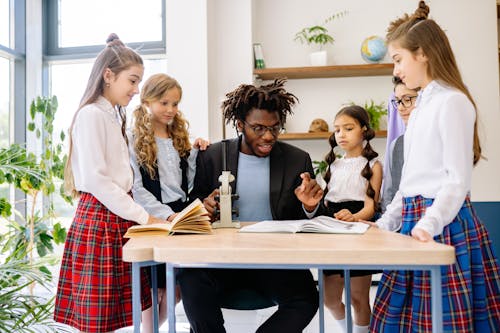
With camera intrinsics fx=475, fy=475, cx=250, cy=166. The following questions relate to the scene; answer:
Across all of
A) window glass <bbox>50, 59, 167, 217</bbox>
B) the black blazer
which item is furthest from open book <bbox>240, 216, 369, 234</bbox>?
window glass <bbox>50, 59, 167, 217</bbox>

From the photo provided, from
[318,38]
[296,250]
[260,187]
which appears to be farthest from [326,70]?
[296,250]

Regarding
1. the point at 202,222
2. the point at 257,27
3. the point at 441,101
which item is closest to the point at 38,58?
the point at 257,27

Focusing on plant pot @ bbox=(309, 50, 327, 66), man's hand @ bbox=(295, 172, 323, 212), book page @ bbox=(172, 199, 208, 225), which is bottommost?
book page @ bbox=(172, 199, 208, 225)

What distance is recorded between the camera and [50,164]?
11.6 ft

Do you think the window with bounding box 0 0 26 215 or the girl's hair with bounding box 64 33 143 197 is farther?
the window with bounding box 0 0 26 215

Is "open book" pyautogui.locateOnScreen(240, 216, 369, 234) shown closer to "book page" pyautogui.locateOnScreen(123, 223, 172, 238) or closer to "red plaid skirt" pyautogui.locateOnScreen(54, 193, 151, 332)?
"book page" pyautogui.locateOnScreen(123, 223, 172, 238)

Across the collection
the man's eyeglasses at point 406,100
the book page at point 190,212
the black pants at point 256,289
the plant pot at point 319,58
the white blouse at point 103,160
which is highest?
the plant pot at point 319,58

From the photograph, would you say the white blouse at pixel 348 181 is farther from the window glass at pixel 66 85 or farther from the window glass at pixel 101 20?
the window glass at pixel 66 85

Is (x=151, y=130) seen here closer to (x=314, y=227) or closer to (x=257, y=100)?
Answer: (x=257, y=100)

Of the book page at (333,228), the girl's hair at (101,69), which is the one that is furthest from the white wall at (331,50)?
the book page at (333,228)

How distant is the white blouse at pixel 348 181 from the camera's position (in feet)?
7.02

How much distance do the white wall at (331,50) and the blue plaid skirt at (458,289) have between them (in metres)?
2.43

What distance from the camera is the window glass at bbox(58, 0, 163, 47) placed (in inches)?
165

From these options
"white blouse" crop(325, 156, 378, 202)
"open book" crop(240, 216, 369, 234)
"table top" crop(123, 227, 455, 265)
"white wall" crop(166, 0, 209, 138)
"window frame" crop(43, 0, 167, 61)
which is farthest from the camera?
"window frame" crop(43, 0, 167, 61)
